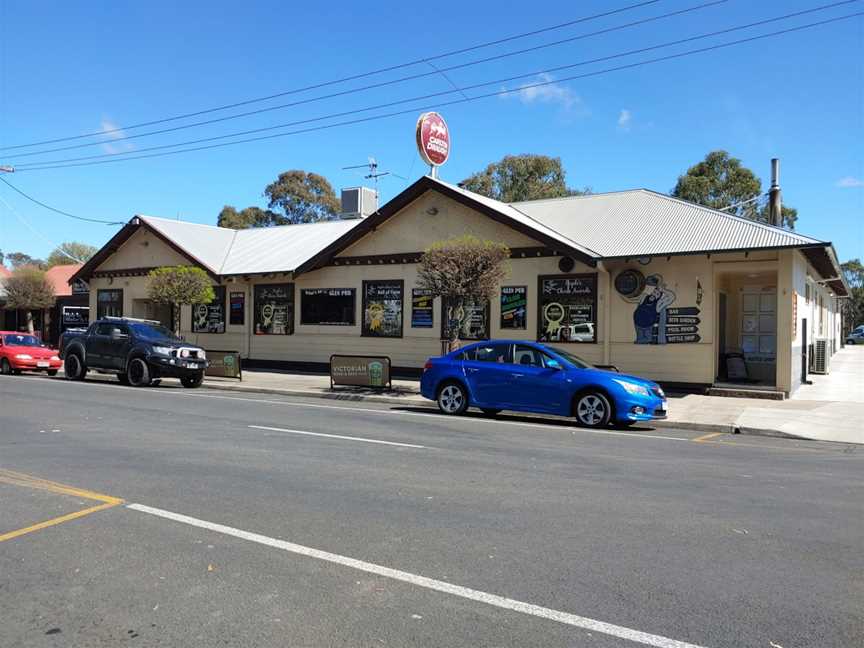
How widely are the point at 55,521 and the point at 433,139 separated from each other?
17849 millimetres

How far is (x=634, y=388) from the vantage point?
11.9 m

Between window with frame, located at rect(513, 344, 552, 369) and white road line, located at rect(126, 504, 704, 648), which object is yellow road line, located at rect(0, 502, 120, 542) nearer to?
white road line, located at rect(126, 504, 704, 648)

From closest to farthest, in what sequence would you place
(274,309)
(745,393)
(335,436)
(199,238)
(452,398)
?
1. (335,436)
2. (452,398)
3. (745,393)
4. (274,309)
5. (199,238)

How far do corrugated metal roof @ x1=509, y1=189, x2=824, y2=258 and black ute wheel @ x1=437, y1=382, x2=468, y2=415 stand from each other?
6481 millimetres

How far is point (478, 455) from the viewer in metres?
9.02

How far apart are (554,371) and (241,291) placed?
54.8ft

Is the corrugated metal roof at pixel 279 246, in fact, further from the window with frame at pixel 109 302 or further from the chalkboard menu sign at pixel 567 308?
the chalkboard menu sign at pixel 567 308

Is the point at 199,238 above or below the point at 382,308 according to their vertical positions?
above

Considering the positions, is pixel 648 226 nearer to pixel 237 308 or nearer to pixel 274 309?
pixel 274 309

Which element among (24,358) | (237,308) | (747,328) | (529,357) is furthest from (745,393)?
(24,358)

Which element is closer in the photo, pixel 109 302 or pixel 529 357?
pixel 529 357

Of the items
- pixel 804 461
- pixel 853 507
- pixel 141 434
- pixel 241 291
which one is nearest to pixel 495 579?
pixel 853 507

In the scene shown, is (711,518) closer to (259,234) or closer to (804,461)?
(804,461)

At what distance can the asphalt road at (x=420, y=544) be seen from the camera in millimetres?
3838
